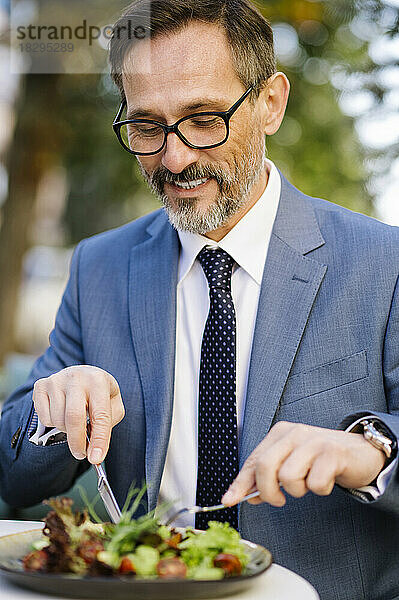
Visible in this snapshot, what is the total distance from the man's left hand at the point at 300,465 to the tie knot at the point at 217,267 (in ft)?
2.14

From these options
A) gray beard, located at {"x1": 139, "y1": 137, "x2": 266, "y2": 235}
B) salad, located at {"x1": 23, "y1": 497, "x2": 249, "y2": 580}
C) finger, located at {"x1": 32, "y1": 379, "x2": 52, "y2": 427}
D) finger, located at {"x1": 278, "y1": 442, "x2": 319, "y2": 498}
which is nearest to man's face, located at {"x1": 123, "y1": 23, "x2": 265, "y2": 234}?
gray beard, located at {"x1": 139, "y1": 137, "x2": 266, "y2": 235}

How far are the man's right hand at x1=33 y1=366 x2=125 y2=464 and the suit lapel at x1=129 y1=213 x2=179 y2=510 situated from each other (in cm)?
29

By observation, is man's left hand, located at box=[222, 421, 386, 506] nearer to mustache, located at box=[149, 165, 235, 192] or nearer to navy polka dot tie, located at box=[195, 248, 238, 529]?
navy polka dot tie, located at box=[195, 248, 238, 529]

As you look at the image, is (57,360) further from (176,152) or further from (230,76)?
(230,76)

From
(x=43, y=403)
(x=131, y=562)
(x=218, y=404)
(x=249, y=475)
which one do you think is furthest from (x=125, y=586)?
(x=218, y=404)

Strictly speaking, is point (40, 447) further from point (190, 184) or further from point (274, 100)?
point (274, 100)

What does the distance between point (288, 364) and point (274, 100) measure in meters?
0.76

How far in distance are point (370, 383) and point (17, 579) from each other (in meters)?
0.97

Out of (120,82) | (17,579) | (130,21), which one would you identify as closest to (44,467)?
(17,579)

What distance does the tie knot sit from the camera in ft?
6.29

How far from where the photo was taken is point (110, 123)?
530cm

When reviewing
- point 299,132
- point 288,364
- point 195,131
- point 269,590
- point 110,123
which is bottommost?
point 269,590

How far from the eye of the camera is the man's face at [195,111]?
70.4 inches

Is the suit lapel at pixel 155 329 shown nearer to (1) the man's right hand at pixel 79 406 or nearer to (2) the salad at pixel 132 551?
(1) the man's right hand at pixel 79 406
